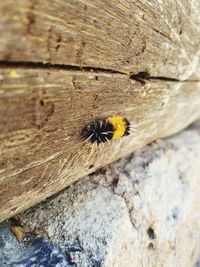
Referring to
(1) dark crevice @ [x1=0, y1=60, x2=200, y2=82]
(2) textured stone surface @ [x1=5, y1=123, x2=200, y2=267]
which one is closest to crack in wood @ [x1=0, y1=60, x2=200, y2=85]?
(1) dark crevice @ [x1=0, y1=60, x2=200, y2=82]

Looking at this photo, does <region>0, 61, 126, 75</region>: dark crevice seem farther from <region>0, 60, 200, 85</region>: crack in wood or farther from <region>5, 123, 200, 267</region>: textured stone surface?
<region>5, 123, 200, 267</region>: textured stone surface

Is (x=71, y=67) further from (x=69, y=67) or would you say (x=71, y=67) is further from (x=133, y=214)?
(x=133, y=214)

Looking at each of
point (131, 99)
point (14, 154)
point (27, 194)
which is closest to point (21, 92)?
point (14, 154)

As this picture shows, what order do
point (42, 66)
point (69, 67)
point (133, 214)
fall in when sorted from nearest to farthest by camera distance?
point (42, 66)
point (69, 67)
point (133, 214)

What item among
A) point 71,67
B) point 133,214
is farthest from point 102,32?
point 133,214

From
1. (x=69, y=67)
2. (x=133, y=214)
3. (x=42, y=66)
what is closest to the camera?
(x=42, y=66)

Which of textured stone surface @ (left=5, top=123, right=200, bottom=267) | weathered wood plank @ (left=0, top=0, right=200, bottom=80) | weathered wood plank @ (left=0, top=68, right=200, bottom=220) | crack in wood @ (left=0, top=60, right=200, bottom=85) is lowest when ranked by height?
textured stone surface @ (left=5, top=123, right=200, bottom=267)
